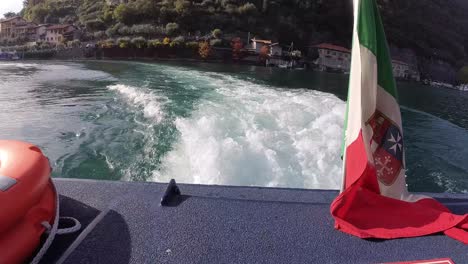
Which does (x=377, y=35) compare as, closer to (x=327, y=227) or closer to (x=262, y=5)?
(x=327, y=227)

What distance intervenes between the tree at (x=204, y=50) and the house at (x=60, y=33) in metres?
16.2

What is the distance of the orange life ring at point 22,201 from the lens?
108cm

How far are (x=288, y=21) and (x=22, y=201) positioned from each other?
124ft

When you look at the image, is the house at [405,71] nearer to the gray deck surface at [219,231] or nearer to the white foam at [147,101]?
the white foam at [147,101]

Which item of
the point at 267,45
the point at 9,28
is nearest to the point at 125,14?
the point at 267,45

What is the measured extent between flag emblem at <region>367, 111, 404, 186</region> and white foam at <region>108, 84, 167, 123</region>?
362 centimetres

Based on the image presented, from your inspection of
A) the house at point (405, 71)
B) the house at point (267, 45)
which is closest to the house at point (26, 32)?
the house at point (267, 45)

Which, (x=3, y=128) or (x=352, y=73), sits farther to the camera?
(x=3, y=128)

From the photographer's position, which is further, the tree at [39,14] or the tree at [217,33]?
the tree at [39,14]

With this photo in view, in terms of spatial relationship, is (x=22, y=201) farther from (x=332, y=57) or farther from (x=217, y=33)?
(x=332, y=57)

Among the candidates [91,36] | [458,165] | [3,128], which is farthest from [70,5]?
[458,165]

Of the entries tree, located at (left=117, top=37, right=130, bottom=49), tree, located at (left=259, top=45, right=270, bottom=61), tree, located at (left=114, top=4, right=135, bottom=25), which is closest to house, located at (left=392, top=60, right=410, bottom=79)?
tree, located at (left=259, top=45, right=270, bottom=61)

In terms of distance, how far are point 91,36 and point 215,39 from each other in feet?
46.7

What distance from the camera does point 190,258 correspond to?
1.24 m
